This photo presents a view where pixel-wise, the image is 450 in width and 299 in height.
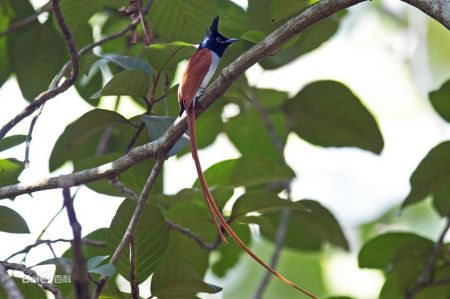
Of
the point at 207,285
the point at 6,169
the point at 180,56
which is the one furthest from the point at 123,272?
the point at 180,56

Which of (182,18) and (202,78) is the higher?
(182,18)

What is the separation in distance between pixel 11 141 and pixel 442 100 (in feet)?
4.90

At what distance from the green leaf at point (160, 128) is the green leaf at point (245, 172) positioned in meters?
0.57

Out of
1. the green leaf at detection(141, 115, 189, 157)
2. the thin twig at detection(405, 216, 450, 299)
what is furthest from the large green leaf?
the thin twig at detection(405, 216, 450, 299)

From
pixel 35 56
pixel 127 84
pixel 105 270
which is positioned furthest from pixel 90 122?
pixel 35 56

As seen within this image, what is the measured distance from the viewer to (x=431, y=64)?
6887mm

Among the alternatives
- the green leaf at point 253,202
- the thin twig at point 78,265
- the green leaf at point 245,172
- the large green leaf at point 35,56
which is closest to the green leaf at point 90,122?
the green leaf at point 253,202

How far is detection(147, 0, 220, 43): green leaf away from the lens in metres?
2.74

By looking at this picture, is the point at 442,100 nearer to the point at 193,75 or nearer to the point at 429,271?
the point at 429,271

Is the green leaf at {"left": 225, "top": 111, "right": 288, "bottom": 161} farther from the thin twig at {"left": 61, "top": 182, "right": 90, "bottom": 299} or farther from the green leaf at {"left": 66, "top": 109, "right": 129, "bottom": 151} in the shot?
the thin twig at {"left": 61, "top": 182, "right": 90, "bottom": 299}

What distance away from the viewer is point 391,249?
9.34 ft

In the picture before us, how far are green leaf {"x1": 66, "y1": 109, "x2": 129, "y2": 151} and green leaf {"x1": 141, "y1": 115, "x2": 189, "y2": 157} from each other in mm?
167

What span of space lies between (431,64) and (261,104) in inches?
153

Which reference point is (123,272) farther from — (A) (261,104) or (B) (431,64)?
A: (B) (431,64)
